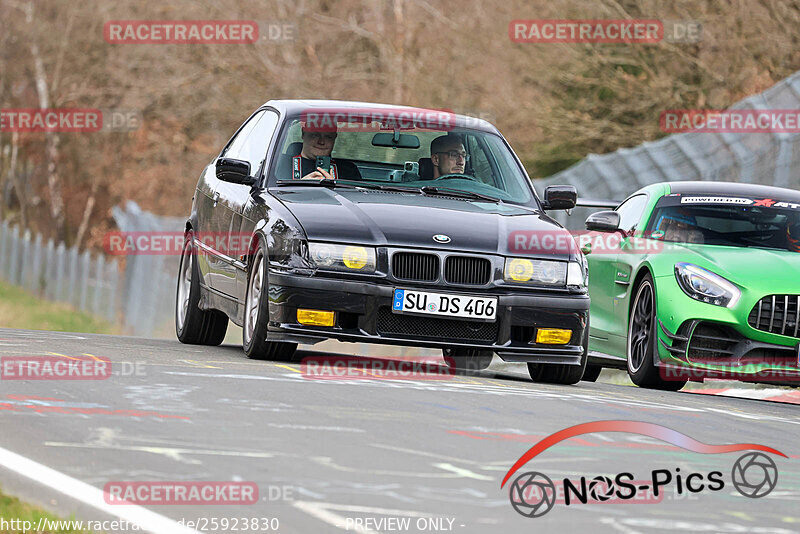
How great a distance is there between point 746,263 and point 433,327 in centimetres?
291

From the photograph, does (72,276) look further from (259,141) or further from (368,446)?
(368,446)

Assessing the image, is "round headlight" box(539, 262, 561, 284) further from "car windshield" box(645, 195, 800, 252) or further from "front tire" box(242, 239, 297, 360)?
"car windshield" box(645, 195, 800, 252)

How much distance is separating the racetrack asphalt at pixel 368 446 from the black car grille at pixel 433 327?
0.92 feet

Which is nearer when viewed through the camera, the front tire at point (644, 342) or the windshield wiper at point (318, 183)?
the windshield wiper at point (318, 183)

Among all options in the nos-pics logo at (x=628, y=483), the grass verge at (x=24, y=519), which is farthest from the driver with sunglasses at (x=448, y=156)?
the grass verge at (x=24, y=519)

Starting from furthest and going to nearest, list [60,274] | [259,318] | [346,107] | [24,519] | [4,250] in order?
1. [4,250]
2. [60,274]
3. [346,107]
4. [259,318]
5. [24,519]

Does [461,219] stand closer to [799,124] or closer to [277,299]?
[277,299]

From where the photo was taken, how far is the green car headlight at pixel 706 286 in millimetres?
11258

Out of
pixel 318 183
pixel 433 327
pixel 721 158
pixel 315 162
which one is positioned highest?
pixel 721 158

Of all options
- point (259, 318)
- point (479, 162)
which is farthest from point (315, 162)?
point (259, 318)

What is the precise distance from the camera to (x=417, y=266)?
9781 millimetres

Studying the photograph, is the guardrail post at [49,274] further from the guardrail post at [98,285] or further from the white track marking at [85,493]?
the white track marking at [85,493]

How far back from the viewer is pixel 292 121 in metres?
11.4

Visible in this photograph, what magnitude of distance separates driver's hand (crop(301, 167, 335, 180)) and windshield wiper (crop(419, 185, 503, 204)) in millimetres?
648
